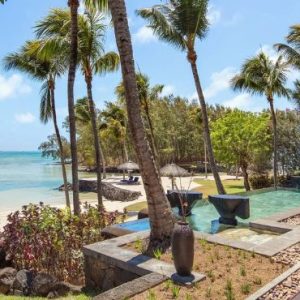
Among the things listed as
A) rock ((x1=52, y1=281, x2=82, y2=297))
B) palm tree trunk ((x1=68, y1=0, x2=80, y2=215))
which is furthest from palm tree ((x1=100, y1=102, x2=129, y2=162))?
rock ((x1=52, y1=281, x2=82, y2=297))

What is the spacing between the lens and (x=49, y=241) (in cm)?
832

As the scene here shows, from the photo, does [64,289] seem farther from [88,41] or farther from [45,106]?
[45,106]

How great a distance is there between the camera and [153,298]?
495cm

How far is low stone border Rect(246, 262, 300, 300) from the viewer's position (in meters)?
4.93

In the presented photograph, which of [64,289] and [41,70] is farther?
[41,70]

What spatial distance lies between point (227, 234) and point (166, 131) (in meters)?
45.9

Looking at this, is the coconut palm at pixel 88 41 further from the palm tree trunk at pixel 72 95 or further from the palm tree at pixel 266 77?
the palm tree at pixel 266 77

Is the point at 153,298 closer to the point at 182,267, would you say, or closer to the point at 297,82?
the point at 182,267

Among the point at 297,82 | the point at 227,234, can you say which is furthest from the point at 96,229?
the point at 297,82

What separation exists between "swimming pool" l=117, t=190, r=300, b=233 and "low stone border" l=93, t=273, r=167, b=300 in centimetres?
388

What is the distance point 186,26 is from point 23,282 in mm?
11796

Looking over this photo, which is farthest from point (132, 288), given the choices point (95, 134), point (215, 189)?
point (215, 189)

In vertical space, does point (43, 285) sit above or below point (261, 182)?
below

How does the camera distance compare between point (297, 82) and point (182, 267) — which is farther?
point (297, 82)
